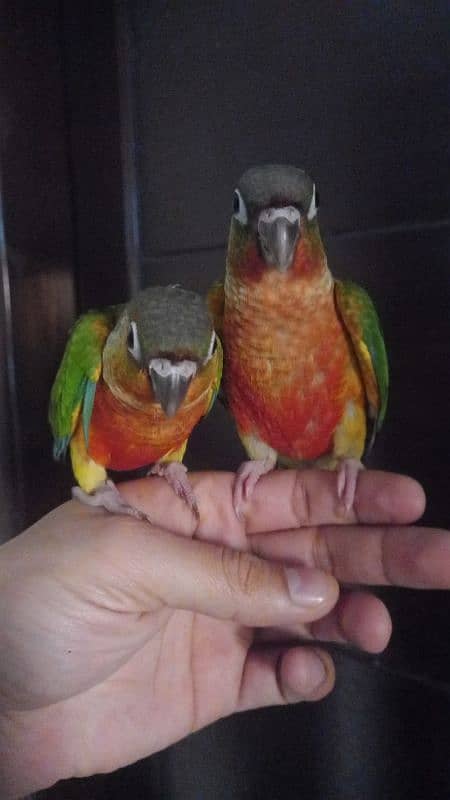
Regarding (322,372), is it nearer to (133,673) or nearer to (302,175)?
(302,175)

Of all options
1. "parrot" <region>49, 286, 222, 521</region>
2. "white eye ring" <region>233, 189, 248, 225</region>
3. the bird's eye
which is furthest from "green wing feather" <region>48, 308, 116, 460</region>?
"white eye ring" <region>233, 189, 248, 225</region>

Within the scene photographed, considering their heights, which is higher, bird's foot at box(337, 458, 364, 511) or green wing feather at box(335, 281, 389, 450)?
green wing feather at box(335, 281, 389, 450)

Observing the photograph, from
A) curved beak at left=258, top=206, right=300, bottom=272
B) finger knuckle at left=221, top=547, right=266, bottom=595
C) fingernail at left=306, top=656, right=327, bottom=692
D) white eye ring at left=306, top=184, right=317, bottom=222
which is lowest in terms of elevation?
fingernail at left=306, top=656, right=327, bottom=692

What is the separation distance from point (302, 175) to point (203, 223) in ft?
1.42

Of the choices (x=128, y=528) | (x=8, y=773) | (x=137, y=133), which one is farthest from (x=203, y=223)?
(x=8, y=773)

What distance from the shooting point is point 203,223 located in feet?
4.17

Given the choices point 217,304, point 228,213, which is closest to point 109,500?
point 217,304

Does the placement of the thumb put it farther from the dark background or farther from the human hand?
the dark background

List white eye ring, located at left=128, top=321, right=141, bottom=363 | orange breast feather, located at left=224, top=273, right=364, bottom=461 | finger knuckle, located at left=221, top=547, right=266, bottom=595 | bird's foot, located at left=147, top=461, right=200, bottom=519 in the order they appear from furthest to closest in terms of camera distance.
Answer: bird's foot, located at left=147, top=461, right=200, bottom=519, orange breast feather, located at left=224, top=273, right=364, bottom=461, white eye ring, located at left=128, top=321, right=141, bottom=363, finger knuckle, located at left=221, top=547, right=266, bottom=595

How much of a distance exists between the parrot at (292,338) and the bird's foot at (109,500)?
7.1 inches

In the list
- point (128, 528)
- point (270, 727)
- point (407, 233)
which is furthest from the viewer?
point (270, 727)

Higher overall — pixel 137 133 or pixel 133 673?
pixel 137 133

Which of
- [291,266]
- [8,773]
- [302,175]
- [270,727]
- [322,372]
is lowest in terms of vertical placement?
[270,727]

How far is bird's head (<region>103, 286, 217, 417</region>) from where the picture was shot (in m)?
0.81
